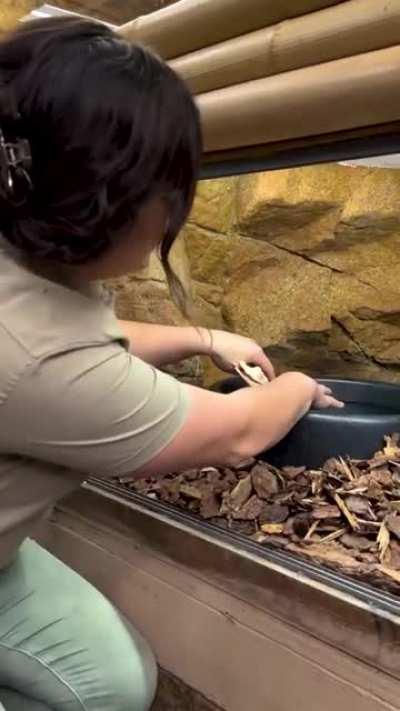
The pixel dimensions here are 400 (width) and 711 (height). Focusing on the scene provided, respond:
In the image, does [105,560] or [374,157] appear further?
[105,560]

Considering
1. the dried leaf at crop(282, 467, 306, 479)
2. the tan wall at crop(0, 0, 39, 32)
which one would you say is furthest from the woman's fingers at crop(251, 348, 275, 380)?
the tan wall at crop(0, 0, 39, 32)

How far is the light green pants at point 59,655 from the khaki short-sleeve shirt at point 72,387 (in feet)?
0.93

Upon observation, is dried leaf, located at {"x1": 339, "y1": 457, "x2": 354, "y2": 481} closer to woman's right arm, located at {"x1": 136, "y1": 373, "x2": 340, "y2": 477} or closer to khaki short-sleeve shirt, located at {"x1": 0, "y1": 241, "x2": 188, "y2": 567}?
woman's right arm, located at {"x1": 136, "y1": 373, "x2": 340, "y2": 477}

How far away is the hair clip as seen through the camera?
0.71 meters

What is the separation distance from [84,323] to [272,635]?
22.6 inches

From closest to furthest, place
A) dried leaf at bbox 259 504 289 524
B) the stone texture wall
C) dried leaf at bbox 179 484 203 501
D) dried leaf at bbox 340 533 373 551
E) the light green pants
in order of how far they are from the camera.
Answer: the light green pants < dried leaf at bbox 340 533 373 551 < dried leaf at bbox 259 504 289 524 < dried leaf at bbox 179 484 203 501 < the stone texture wall

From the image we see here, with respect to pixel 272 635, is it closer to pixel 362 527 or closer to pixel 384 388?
pixel 362 527

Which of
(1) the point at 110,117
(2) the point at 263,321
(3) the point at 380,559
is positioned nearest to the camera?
(1) the point at 110,117

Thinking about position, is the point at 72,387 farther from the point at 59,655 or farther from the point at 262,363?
the point at 262,363

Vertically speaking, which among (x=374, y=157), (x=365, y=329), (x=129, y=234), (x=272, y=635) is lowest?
(x=365, y=329)

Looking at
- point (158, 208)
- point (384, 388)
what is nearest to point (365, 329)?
point (384, 388)

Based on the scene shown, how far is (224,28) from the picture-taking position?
4.31 ft

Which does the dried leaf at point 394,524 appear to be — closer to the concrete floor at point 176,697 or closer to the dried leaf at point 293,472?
the dried leaf at point 293,472

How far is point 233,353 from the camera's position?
1.33 meters
